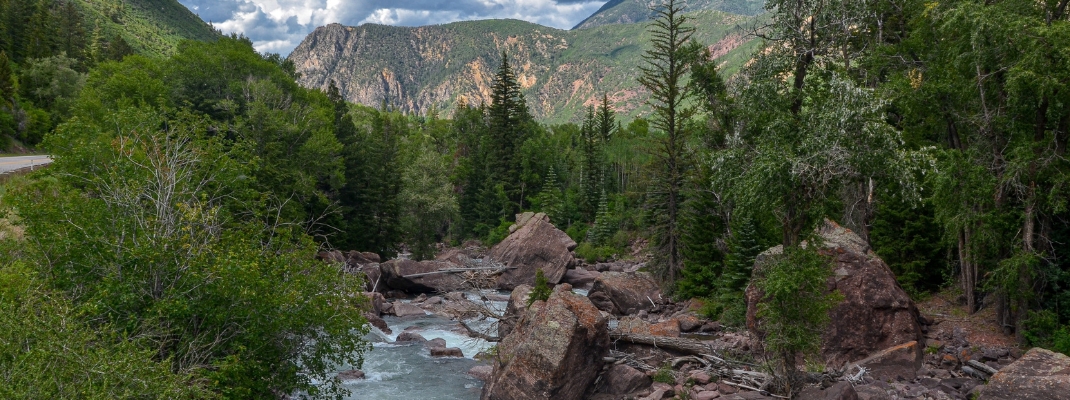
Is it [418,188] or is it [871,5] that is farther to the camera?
[418,188]

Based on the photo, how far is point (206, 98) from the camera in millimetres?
42125

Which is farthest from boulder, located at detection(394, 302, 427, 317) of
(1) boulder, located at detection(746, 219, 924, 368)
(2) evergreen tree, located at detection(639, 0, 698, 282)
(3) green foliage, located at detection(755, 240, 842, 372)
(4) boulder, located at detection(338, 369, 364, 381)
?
(3) green foliage, located at detection(755, 240, 842, 372)

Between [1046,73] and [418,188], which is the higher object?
[1046,73]

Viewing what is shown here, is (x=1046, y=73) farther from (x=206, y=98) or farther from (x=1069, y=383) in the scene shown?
(x=206, y=98)

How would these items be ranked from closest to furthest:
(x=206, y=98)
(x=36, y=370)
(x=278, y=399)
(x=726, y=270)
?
(x=36, y=370)
(x=278, y=399)
(x=726, y=270)
(x=206, y=98)

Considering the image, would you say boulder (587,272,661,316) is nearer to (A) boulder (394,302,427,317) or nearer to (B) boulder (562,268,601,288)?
(B) boulder (562,268,601,288)

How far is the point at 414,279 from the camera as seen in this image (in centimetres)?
3981

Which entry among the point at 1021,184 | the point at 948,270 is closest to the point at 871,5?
the point at 1021,184

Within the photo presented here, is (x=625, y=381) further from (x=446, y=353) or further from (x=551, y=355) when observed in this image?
(x=446, y=353)

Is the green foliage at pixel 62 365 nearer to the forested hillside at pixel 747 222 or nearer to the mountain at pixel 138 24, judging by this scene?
the forested hillside at pixel 747 222

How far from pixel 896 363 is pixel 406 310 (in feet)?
79.8

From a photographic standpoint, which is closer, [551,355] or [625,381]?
[551,355]

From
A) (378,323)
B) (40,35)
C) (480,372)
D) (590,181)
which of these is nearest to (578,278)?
(378,323)

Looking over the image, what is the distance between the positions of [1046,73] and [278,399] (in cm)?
2208
